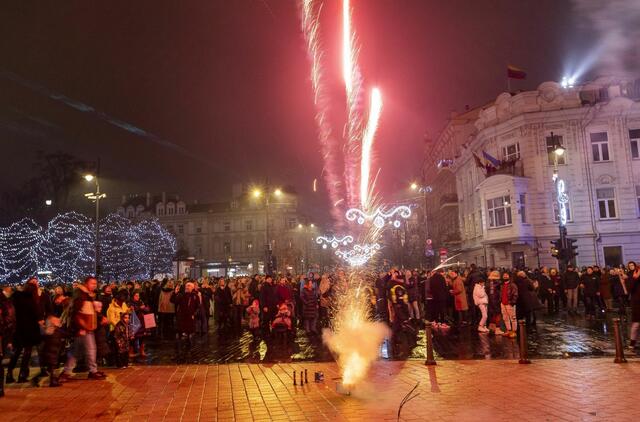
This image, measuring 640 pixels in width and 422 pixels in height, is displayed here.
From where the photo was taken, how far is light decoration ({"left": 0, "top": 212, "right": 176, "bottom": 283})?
1420 inches

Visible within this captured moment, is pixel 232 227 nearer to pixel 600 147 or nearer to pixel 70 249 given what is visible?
pixel 70 249

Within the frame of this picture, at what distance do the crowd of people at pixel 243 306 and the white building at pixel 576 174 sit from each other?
38.3 feet

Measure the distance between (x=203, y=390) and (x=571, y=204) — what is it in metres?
32.6

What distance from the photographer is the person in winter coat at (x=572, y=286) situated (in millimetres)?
20766

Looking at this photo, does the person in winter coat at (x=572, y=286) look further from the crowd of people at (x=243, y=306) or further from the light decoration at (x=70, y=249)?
the light decoration at (x=70, y=249)

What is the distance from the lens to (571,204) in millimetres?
35406

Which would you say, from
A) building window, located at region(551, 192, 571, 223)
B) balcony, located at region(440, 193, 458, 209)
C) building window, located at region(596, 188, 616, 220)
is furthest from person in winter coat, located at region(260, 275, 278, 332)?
balcony, located at region(440, 193, 458, 209)

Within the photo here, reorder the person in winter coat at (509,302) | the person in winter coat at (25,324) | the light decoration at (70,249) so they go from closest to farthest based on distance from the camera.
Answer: the person in winter coat at (25,324) → the person in winter coat at (509,302) → the light decoration at (70,249)

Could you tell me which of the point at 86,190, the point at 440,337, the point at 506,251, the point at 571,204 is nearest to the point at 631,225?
the point at 571,204

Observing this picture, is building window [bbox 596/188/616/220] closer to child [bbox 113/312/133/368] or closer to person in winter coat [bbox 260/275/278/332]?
person in winter coat [bbox 260/275/278/332]

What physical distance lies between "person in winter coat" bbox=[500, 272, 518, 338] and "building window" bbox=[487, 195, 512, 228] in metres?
22.5

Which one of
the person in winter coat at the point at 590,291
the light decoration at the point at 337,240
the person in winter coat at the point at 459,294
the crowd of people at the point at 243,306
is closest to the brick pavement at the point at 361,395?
the crowd of people at the point at 243,306

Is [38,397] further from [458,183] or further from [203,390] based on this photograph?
[458,183]

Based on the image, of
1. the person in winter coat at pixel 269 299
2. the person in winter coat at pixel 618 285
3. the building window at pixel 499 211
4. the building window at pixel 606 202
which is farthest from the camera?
the building window at pixel 499 211
